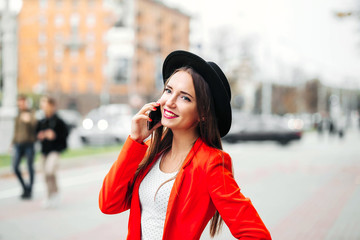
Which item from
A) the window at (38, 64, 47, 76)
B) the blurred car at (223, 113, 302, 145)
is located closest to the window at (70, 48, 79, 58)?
the window at (38, 64, 47, 76)

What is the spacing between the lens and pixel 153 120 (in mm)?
2053

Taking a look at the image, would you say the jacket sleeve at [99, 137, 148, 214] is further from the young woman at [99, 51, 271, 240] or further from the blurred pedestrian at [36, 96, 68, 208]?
the blurred pedestrian at [36, 96, 68, 208]

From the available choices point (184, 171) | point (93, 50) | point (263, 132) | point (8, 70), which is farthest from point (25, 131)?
point (93, 50)

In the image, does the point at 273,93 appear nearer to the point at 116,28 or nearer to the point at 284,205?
the point at 116,28

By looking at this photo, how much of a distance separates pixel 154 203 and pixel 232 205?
0.37 m

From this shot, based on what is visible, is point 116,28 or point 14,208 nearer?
A: point 14,208

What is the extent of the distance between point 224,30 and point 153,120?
4256 centimetres

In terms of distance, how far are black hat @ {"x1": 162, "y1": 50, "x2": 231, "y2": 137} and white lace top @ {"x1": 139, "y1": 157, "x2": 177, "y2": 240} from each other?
0.33 meters

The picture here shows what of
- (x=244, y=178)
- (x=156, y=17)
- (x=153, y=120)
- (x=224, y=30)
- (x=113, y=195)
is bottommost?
(x=244, y=178)

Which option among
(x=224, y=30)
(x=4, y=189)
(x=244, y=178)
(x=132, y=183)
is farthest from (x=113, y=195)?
(x=224, y=30)

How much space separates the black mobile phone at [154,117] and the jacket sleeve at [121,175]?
0.34ft

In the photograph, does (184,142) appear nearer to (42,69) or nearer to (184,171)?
(184,171)

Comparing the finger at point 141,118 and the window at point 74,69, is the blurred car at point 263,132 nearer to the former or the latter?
the finger at point 141,118

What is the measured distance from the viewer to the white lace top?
1.92 metres
